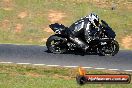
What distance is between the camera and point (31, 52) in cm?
1886

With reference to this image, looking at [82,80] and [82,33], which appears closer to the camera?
[82,80]

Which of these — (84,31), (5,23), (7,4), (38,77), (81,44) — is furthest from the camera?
(7,4)

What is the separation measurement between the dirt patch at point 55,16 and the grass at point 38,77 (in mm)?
10303

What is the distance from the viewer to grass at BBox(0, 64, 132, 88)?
13148 mm

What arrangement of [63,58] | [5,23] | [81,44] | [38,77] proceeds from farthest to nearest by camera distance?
Answer: [5,23] < [81,44] < [63,58] < [38,77]

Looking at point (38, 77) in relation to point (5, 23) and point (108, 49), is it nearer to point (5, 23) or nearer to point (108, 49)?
point (108, 49)

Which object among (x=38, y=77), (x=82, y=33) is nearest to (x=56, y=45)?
(x=82, y=33)

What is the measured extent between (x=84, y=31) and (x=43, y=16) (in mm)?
8237

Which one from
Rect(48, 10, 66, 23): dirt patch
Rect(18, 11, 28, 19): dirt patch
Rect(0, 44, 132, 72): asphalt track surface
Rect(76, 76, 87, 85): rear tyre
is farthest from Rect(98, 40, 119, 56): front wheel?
Rect(18, 11, 28, 19): dirt patch

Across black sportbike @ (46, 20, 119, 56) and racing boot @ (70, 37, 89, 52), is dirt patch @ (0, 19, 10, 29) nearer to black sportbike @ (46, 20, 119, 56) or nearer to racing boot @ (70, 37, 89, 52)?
black sportbike @ (46, 20, 119, 56)

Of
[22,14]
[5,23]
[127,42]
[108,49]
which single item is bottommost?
[127,42]

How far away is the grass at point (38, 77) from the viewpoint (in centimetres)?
1315

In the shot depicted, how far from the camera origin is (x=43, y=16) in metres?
26.7

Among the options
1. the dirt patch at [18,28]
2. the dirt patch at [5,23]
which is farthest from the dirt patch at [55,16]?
the dirt patch at [5,23]
